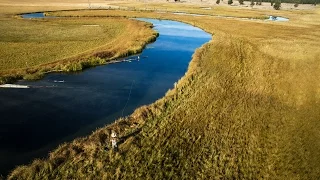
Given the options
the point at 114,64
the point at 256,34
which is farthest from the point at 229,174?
the point at 256,34

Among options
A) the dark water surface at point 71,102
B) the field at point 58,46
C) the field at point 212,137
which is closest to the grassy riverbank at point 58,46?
the field at point 58,46

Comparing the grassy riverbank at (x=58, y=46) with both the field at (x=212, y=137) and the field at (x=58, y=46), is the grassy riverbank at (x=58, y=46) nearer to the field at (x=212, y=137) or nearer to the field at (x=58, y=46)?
the field at (x=58, y=46)

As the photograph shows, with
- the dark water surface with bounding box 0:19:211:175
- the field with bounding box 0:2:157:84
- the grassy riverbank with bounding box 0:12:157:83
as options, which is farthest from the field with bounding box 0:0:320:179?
the field with bounding box 0:2:157:84

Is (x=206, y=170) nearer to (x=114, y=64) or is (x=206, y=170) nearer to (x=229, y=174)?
(x=229, y=174)

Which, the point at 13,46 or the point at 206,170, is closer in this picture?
the point at 206,170

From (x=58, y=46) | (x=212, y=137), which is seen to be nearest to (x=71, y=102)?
(x=212, y=137)
